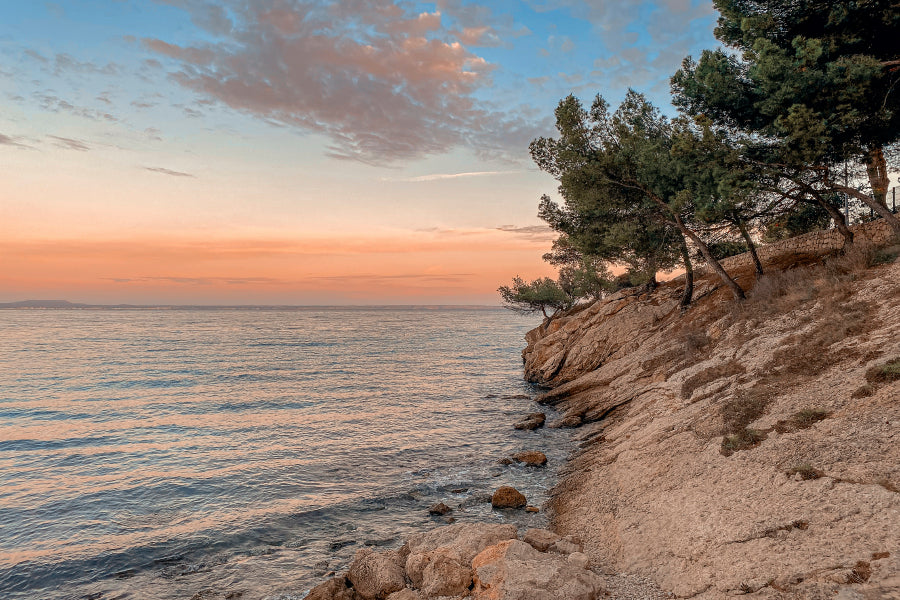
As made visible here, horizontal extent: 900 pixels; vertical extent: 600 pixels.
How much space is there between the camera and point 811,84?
66.4 feet

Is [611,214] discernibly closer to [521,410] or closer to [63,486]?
[521,410]

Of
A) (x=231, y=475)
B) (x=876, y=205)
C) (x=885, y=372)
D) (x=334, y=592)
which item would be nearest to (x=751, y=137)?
(x=876, y=205)

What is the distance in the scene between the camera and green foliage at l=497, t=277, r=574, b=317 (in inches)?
2410

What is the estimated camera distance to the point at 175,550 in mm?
15641

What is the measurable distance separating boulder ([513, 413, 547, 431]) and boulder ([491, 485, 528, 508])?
10.6m

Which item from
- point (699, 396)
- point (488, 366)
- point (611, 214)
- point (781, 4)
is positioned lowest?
point (488, 366)

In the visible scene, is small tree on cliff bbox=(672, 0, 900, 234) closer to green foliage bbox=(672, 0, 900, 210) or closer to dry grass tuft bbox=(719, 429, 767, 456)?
green foliage bbox=(672, 0, 900, 210)

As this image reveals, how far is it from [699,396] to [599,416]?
7548 mm

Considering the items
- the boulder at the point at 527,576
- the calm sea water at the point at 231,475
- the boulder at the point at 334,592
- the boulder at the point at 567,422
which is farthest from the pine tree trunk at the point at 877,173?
the boulder at the point at 334,592

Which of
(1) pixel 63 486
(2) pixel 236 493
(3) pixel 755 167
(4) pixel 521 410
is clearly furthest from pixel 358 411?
(3) pixel 755 167

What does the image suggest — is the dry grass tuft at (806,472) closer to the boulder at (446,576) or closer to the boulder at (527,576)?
the boulder at (527,576)

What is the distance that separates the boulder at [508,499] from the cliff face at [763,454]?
150 cm

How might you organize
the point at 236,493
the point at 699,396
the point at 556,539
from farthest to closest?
the point at 236,493
the point at 699,396
the point at 556,539

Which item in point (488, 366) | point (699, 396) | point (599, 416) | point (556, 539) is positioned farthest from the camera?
point (488, 366)
